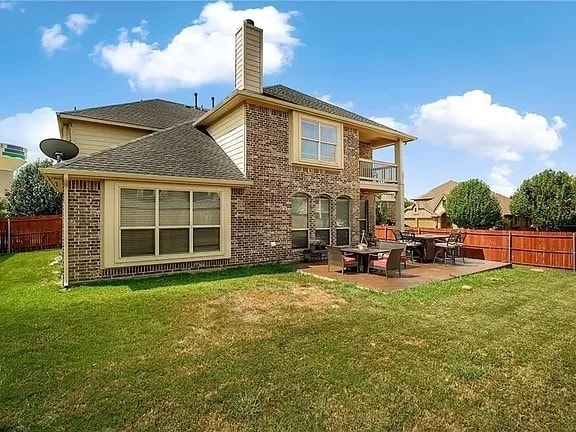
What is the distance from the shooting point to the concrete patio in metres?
8.49

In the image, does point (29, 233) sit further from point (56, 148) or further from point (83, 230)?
point (83, 230)

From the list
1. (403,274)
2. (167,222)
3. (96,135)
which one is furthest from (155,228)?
(96,135)

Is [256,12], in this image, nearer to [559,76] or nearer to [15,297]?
[15,297]

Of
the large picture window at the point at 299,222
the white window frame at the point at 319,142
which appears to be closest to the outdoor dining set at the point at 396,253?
the large picture window at the point at 299,222

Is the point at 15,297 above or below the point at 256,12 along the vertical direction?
below

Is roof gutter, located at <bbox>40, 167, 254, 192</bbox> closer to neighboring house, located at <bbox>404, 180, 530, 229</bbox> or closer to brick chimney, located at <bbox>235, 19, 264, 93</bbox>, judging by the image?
brick chimney, located at <bbox>235, 19, 264, 93</bbox>

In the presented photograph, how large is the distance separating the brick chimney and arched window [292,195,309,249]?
4.22m

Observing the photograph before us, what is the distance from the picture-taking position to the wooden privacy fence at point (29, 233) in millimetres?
16953

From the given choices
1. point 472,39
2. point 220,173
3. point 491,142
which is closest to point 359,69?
point 472,39

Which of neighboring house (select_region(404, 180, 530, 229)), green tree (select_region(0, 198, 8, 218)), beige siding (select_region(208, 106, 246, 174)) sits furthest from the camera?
neighboring house (select_region(404, 180, 530, 229))

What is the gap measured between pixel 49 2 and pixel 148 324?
33.7 feet

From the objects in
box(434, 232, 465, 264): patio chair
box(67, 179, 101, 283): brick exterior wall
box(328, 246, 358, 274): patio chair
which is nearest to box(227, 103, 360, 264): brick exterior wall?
box(328, 246, 358, 274): patio chair

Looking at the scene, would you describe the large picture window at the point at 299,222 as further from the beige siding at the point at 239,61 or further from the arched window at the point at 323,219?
the beige siding at the point at 239,61

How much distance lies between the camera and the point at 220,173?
34.9 ft
